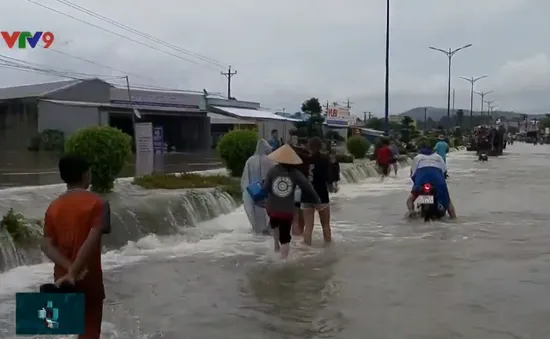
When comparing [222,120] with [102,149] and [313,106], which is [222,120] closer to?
[313,106]

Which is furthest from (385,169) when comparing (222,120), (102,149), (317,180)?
(222,120)

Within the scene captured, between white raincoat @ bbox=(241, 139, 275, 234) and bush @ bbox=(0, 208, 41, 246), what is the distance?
339 centimetres

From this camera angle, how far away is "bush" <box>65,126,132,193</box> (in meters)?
14.3

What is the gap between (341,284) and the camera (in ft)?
30.5

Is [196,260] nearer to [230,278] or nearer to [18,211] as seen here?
[230,278]

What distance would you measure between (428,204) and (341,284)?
5.76 metres

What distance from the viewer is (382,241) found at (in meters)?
12.8

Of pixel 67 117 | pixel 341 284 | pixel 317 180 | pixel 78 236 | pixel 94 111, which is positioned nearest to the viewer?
pixel 78 236

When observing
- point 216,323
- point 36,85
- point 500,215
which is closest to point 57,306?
point 216,323

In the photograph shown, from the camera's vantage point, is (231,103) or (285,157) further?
(231,103)

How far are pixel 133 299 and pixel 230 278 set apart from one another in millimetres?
1570

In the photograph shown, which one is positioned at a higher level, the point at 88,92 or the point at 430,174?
the point at 88,92

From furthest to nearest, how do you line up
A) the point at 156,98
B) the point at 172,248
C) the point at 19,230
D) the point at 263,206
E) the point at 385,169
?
the point at 156,98, the point at 385,169, the point at 172,248, the point at 263,206, the point at 19,230
